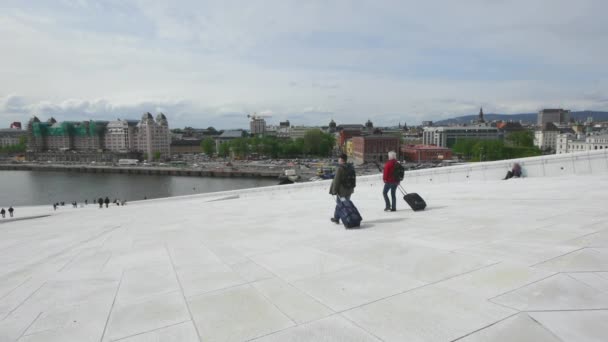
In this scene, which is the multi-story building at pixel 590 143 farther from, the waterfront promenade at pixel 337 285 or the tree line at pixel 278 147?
the tree line at pixel 278 147

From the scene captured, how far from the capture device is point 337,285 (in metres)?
3.97

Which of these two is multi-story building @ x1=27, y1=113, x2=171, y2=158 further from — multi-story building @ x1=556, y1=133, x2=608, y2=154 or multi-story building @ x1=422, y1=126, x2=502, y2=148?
multi-story building @ x1=556, y1=133, x2=608, y2=154

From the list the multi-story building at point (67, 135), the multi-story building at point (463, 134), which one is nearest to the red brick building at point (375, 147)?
the multi-story building at point (463, 134)

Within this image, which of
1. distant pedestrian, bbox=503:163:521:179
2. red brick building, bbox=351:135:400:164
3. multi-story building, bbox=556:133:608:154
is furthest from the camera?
red brick building, bbox=351:135:400:164

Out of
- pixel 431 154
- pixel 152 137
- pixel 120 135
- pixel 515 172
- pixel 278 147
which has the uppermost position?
pixel 120 135

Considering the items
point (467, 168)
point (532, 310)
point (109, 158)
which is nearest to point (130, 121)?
point (109, 158)

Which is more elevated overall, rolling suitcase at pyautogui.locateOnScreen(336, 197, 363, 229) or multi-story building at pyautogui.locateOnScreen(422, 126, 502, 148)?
multi-story building at pyautogui.locateOnScreen(422, 126, 502, 148)

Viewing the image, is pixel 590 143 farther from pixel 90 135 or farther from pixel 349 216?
pixel 90 135

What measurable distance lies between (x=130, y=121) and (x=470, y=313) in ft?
576

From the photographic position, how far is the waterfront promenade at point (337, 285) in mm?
3068

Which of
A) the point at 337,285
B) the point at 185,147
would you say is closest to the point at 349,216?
the point at 337,285

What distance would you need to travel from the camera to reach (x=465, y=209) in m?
8.23

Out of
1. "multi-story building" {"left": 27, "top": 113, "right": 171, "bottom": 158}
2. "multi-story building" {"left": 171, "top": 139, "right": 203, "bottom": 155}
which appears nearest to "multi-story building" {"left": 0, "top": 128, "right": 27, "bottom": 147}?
"multi-story building" {"left": 27, "top": 113, "right": 171, "bottom": 158}

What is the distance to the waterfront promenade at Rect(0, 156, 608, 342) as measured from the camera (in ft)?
10.1
